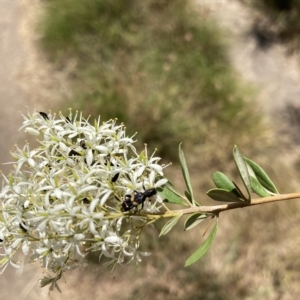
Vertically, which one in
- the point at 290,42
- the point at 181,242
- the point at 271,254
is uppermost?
the point at 290,42

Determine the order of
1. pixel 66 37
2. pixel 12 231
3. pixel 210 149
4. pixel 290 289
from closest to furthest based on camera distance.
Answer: pixel 12 231, pixel 290 289, pixel 210 149, pixel 66 37

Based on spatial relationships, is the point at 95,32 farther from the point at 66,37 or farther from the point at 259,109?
the point at 259,109

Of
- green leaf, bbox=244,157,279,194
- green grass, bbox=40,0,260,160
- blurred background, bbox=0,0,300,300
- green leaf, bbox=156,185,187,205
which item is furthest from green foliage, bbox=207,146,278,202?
green grass, bbox=40,0,260,160

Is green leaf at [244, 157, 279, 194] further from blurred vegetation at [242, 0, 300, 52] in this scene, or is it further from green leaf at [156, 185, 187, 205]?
blurred vegetation at [242, 0, 300, 52]

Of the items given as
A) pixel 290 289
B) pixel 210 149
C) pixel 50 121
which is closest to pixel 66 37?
pixel 210 149

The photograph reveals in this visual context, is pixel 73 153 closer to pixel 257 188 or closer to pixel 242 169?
pixel 242 169

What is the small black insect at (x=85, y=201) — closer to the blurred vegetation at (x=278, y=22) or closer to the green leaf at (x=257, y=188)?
the green leaf at (x=257, y=188)
